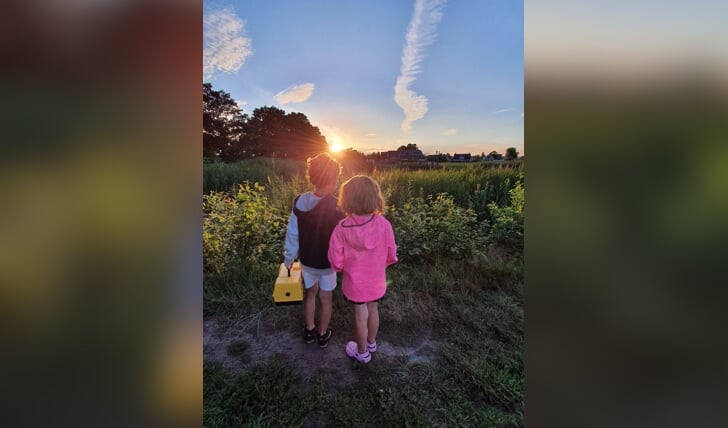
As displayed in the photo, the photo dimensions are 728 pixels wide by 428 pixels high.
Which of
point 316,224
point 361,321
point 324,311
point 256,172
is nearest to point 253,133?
point 256,172

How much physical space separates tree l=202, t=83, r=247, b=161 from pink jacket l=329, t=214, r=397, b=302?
119 cm

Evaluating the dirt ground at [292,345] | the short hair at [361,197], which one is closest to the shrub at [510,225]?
the dirt ground at [292,345]

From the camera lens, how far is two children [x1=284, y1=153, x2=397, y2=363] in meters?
1.98

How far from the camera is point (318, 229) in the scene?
210 cm

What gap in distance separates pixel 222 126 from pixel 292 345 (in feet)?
6.44

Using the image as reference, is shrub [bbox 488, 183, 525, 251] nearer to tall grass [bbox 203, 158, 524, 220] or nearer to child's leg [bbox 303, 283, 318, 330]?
tall grass [bbox 203, 158, 524, 220]

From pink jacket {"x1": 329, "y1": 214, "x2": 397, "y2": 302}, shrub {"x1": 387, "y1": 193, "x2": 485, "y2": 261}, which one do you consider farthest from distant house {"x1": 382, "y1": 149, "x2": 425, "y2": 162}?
pink jacket {"x1": 329, "y1": 214, "x2": 397, "y2": 302}

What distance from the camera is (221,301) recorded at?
2711mm

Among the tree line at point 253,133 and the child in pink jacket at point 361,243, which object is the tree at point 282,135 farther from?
the child in pink jacket at point 361,243

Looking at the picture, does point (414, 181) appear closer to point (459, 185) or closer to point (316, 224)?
point (459, 185)
